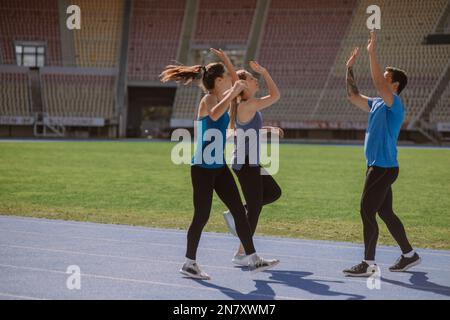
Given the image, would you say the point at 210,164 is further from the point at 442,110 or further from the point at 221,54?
the point at 442,110

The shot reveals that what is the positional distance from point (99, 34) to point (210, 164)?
157ft

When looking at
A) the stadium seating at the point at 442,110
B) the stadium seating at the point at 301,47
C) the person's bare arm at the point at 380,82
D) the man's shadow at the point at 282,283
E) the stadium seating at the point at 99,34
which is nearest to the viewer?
the man's shadow at the point at 282,283

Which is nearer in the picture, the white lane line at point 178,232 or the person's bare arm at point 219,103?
the person's bare arm at point 219,103

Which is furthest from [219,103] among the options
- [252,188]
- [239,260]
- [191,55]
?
[191,55]

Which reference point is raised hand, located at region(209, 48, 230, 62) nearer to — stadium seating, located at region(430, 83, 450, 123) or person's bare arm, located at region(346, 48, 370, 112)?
person's bare arm, located at region(346, 48, 370, 112)

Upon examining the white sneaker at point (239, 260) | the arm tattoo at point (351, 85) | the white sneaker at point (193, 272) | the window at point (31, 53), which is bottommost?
the white sneaker at point (239, 260)

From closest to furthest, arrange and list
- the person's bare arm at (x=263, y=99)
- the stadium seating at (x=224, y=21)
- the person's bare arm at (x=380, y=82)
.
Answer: the person's bare arm at (x=380, y=82) → the person's bare arm at (x=263, y=99) → the stadium seating at (x=224, y=21)

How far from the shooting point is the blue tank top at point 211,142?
5871 mm

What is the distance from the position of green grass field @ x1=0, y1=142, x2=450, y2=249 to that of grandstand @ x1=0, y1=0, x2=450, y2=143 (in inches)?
984

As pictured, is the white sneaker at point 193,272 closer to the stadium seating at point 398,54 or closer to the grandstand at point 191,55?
the grandstand at point 191,55

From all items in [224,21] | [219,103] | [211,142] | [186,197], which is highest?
[224,21]

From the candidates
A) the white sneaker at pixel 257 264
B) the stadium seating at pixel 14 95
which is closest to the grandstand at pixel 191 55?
the stadium seating at pixel 14 95

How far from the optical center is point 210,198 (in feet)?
19.7

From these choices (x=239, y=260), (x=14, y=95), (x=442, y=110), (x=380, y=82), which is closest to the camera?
(x=380, y=82)
